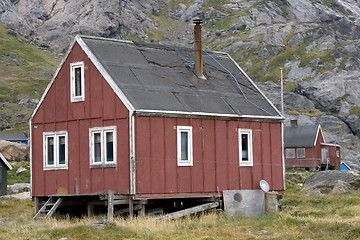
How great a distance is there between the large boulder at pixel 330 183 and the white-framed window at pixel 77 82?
57.1 ft

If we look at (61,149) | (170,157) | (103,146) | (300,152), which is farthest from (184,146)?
(300,152)

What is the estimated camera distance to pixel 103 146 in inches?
1286

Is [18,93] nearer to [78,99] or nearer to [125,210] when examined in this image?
[78,99]

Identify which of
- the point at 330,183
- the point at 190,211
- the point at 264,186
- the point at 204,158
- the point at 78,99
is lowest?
the point at 190,211

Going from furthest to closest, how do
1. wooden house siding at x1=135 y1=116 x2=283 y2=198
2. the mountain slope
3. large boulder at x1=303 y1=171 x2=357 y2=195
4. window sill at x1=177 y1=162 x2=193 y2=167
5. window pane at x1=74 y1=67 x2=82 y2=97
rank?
the mountain slope < large boulder at x1=303 y1=171 x2=357 y2=195 < window pane at x1=74 y1=67 x2=82 y2=97 < window sill at x1=177 y1=162 x2=193 y2=167 < wooden house siding at x1=135 y1=116 x2=283 y2=198

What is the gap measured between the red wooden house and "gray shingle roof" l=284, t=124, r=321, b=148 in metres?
58.4

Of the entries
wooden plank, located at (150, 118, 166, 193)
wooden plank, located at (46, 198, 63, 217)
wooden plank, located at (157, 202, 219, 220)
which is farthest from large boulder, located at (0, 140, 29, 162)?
wooden plank, located at (150, 118, 166, 193)

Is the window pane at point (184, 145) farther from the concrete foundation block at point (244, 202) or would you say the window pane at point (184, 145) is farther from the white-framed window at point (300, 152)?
the white-framed window at point (300, 152)

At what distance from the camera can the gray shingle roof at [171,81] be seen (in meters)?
32.8

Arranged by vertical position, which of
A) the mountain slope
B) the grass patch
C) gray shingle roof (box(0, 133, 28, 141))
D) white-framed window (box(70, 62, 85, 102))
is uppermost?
the mountain slope

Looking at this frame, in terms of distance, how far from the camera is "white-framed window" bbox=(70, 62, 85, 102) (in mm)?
34062

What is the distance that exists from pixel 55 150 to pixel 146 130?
19.2ft

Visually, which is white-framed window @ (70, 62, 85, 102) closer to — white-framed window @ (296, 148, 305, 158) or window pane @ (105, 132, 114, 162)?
window pane @ (105, 132, 114, 162)

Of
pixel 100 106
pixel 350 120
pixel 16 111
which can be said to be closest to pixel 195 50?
pixel 100 106
